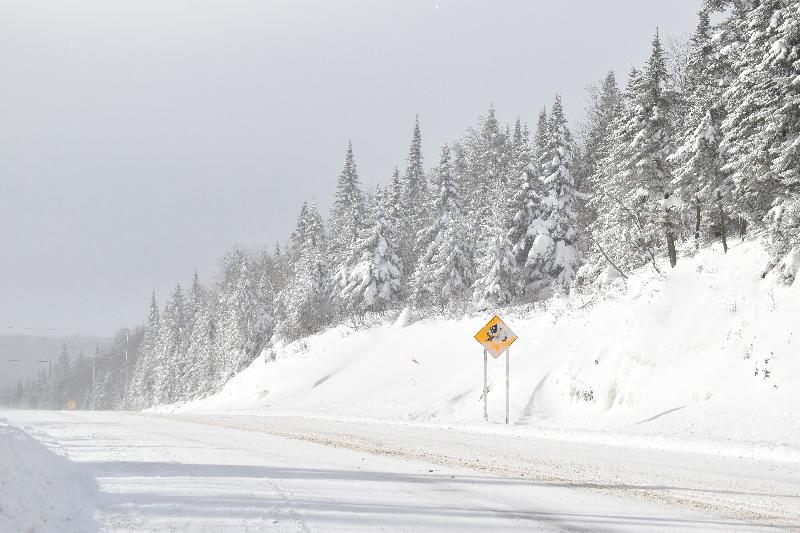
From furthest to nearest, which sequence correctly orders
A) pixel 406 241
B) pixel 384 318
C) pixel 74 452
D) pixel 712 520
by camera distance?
pixel 406 241
pixel 384 318
pixel 74 452
pixel 712 520

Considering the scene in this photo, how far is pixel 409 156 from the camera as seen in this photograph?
6844 centimetres

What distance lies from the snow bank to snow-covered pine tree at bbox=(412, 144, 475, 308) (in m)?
34.4

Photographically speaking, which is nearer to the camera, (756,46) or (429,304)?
(756,46)

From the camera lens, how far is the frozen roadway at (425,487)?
643cm

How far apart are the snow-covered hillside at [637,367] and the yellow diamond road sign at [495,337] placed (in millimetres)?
2826

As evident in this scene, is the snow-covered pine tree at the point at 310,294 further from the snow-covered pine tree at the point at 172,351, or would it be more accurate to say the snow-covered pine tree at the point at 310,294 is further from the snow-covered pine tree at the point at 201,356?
the snow-covered pine tree at the point at 172,351

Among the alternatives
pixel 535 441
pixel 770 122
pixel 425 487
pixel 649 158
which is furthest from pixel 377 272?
pixel 425 487

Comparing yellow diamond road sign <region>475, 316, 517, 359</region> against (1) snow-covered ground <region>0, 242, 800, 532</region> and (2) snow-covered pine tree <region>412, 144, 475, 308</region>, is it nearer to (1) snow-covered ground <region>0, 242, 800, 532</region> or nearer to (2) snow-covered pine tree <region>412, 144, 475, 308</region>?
(1) snow-covered ground <region>0, 242, 800, 532</region>

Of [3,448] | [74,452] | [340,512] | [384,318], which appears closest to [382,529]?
[340,512]

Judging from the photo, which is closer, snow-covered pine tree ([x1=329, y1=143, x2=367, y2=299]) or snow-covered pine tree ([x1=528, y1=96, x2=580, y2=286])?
snow-covered pine tree ([x1=528, y1=96, x2=580, y2=286])

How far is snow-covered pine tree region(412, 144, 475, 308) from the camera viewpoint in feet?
147

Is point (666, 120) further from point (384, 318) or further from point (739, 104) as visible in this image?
point (384, 318)

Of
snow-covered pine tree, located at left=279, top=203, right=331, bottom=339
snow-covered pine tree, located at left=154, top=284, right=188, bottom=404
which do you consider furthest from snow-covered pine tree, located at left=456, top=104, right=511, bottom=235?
snow-covered pine tree, located at left=154, top=284, right=188, bottom=404

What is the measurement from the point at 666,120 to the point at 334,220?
140 ft
